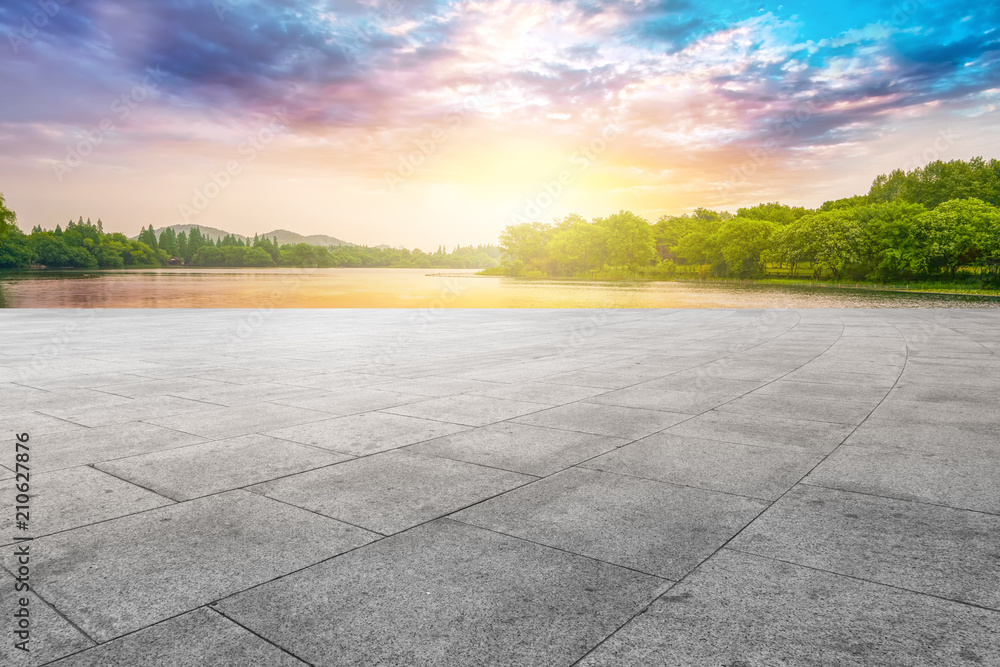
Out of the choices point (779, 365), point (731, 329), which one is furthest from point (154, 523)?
point (731, 329)

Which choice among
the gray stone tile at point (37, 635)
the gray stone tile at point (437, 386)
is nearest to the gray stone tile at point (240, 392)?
the gray stone tile at point (437, 386)

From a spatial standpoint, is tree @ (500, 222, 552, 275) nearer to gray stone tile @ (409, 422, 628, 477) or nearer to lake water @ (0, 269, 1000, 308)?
lake water @ (0, 269, 1000, 308)

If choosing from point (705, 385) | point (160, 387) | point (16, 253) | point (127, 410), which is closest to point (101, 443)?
point (127, 410)

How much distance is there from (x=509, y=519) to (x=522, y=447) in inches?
69.4

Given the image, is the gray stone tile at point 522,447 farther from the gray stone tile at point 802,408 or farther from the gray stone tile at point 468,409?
the gray stone tile at point 802,408

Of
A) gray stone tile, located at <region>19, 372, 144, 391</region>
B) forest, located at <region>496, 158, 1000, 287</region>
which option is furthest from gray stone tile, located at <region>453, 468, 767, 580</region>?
forest, located at <region>496, 158, 1000, 287</region>

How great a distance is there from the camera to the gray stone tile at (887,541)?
3.21 meters

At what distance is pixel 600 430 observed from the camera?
21.0 ft

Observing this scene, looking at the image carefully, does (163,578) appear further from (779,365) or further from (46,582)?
(779,365)

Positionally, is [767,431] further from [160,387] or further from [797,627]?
[160,387]

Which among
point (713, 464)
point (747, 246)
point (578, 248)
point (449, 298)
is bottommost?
point (449, 298)

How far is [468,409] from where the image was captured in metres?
7.39

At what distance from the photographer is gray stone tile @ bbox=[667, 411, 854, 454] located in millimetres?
5922

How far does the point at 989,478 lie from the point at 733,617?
11.6 feet
